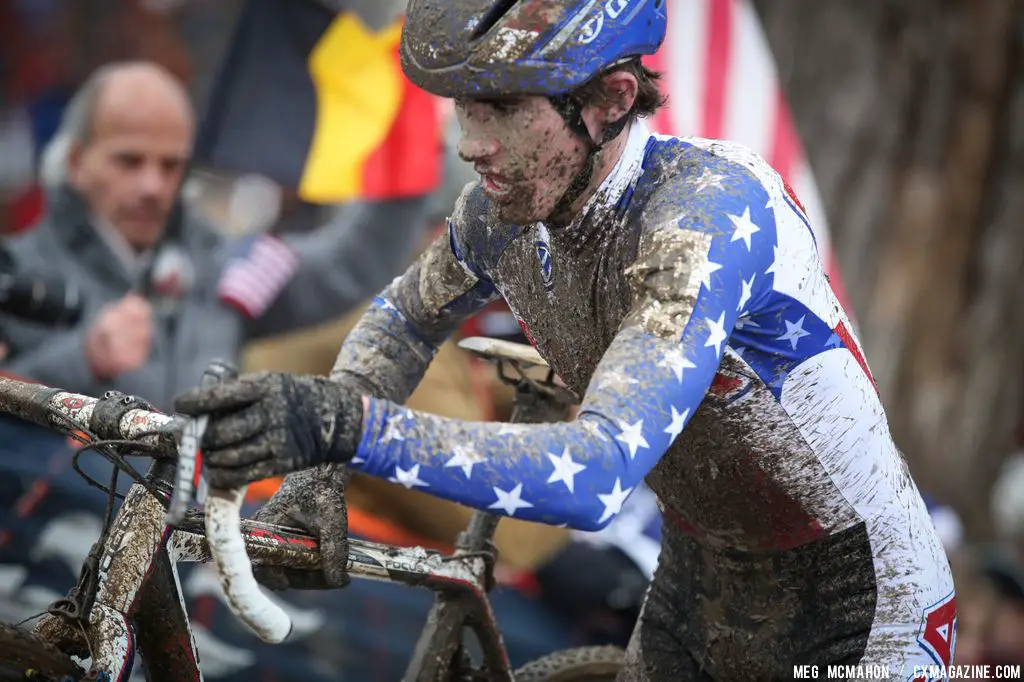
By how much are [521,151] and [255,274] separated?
3.81m

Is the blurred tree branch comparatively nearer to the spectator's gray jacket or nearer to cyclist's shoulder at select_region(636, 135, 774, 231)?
the spectator's gray jacket

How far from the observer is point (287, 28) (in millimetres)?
5965

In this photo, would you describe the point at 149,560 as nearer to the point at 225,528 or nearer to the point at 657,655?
the point at 225,528

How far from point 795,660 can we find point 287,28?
Result: 4215 millimetres

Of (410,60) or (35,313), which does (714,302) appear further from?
(35,313)

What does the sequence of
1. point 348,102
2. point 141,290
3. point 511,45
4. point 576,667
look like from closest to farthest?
point 511,45, point 576,667, point 141,290, point 348,102

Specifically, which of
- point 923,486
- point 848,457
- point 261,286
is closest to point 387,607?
point 261,286

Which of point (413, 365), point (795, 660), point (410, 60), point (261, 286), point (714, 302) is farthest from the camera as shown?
point (261, 286)

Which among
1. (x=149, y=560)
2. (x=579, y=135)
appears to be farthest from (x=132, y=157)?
(x=579, y=135)

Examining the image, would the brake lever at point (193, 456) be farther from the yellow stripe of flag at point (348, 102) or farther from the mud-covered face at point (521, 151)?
the yellow stripe of flag at point (348, 102)

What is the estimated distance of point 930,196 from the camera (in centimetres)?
876

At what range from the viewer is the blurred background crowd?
5102 mm

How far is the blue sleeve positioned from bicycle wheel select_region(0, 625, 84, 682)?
2.31ft

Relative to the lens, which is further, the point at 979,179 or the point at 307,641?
the point at 979,179
